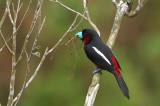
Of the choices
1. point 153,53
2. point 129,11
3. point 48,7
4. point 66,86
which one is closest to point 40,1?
point 129,11

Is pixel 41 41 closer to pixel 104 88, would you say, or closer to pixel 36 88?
pixel 36 88

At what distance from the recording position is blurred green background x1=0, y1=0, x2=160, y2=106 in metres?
7.39

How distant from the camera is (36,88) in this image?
7809 mm

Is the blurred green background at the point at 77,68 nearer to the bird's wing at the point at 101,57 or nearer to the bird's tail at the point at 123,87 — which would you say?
the bird's wing at the point at 101,57

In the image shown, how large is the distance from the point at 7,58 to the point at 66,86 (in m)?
→ 2.39

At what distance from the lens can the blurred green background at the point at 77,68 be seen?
7.39m

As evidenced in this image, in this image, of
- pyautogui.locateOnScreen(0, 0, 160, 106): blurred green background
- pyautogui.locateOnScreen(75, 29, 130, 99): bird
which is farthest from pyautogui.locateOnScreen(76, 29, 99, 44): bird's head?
pyautogui.locateOnScreen(0, 0, 160, 106): blurred green background

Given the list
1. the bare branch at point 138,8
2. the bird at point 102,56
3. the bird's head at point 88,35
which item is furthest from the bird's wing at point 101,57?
the bare branch at point 138,8

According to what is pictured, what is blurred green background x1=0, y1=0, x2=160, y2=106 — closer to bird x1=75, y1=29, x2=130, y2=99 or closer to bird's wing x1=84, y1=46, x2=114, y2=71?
bird x1=75, y1=29, x2=130, y2=99

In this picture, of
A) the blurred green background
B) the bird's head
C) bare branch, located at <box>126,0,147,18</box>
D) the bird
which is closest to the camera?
bare branch, located at <box>126,0,147,18</box>

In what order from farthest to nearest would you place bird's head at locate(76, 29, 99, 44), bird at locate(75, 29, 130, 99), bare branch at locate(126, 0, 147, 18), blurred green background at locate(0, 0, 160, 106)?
blurred green background at locate(0, 0, 160, 106), bird's head at locate(76, 29, 99, 44), bird at locate(75, 29, 130, 99), bare branch at locate(126, 0, 147, 18)

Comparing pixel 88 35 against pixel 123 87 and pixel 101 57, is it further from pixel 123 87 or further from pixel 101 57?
pixel 123 87

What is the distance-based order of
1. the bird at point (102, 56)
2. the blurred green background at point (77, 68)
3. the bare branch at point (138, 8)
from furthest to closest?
the blurred green background at point (77, 68)
the bird at point (102, 56)
the bare branch at point (138, 8)

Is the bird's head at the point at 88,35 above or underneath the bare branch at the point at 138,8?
underneath
